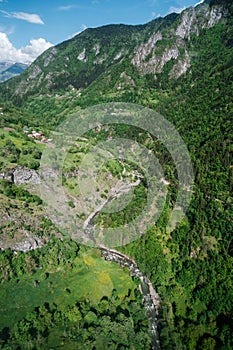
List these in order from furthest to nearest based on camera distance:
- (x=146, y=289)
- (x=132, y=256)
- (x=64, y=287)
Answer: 1. (x=132, y=256)
2. (x=146, y=289)
3. (x=64, y=287)

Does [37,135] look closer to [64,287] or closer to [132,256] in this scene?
[132,256]

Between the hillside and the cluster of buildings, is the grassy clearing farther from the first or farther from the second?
the cluster of buildings

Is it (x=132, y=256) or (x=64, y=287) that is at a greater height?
(x=132, y=256)

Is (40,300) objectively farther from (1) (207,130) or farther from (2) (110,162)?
(1) (207,130)

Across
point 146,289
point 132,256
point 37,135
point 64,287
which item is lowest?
point 64,287

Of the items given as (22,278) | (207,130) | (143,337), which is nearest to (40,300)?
(22,278)

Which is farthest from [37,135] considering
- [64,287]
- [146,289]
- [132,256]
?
[146,289]

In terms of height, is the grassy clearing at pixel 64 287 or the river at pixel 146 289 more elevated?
the river at pixel 146 289

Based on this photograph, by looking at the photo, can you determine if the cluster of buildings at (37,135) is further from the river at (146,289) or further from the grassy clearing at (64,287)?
the grassy clearing at (64,287)

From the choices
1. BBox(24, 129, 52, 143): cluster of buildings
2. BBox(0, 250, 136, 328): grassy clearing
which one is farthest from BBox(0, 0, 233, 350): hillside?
BBox(24, 129, 52, 143): cluster of buildings

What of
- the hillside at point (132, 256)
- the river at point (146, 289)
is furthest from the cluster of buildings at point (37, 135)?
the river at point (146, 289)

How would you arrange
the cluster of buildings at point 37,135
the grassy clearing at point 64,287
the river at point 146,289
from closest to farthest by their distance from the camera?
the river at point 146,289, the grassy clearing at point 64,287, the cluster of buildings at point 37,135
